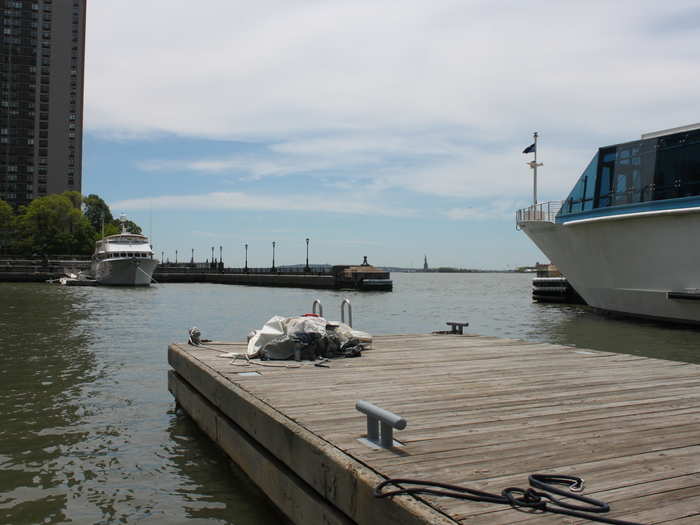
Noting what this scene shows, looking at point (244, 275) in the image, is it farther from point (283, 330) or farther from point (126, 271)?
point (283, 330)

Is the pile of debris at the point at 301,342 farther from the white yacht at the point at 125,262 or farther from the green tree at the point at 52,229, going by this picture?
the green tree at the point at 52,229

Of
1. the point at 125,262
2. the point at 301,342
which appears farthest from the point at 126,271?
the point at 301,342

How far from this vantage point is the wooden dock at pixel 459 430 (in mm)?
3377

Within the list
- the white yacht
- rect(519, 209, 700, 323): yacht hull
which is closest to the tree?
the white yacht

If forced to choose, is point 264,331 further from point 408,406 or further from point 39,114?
point 39,114

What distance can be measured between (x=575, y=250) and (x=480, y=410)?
2415 cm

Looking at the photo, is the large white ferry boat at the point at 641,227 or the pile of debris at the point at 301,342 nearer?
the pile of debris at the point at 301,342

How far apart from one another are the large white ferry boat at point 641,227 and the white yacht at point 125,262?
162 feet

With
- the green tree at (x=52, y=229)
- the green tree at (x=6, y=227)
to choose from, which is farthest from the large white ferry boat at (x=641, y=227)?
the green tree at (x=6, y=227)

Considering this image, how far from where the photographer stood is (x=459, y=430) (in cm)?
455

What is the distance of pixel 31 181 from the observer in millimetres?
134625

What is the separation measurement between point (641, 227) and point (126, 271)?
5490 centimetres

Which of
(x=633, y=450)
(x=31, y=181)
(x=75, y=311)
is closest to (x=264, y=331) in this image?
(x=633, y=450)

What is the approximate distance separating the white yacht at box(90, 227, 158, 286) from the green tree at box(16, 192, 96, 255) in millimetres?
38451
